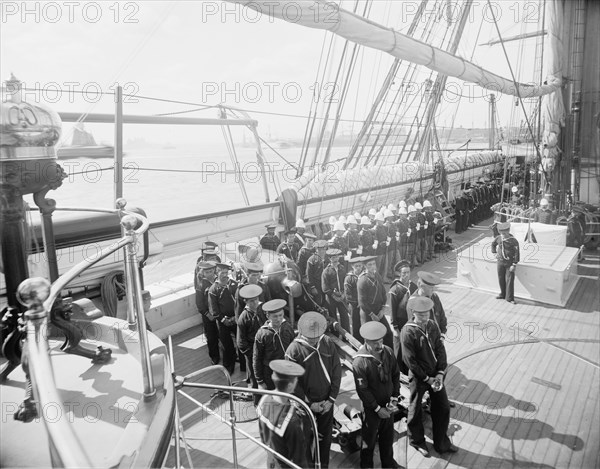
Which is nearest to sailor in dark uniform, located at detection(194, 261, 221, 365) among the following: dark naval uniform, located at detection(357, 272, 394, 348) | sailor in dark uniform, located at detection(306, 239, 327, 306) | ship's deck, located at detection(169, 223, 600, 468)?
ship's deck, located at detection(169, 223, 600, 468)

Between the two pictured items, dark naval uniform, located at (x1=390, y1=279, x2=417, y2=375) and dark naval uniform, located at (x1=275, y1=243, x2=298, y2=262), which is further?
dark naval uniform, located at (x1=275, y1=243, x2=298, y2=262)

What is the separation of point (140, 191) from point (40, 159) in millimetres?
38401

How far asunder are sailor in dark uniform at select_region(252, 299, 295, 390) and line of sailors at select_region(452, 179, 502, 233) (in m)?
11.0

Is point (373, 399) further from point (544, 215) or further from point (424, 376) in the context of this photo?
point (544, 215)

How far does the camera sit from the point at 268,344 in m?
4.40

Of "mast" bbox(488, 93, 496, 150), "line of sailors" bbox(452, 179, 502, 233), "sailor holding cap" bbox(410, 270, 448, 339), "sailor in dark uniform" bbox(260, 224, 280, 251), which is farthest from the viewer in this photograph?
"mast" bbox(488, 93, 496, 150)

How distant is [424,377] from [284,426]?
63.5 inches

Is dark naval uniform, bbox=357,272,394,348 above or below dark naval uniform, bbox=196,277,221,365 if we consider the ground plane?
above

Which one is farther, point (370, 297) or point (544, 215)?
Answer: point (544, 215)

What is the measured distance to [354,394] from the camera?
5066 millimetres

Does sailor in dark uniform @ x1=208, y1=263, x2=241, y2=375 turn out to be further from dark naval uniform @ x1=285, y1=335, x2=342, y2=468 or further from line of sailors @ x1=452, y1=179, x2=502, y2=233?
line of sailors @ x1=452, y1=179, x2=502, y2=233

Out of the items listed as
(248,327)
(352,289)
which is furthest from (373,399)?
(352,289)

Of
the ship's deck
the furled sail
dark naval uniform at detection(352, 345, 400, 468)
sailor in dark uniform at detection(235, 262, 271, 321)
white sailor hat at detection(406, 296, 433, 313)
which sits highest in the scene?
the furled sail

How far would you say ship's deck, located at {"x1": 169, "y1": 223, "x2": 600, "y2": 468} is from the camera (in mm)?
4023
